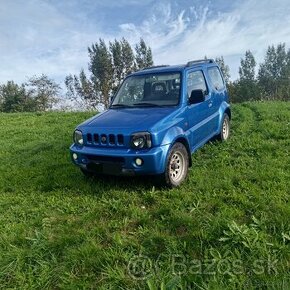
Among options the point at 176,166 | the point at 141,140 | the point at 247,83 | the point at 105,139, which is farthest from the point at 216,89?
the point at 247,83

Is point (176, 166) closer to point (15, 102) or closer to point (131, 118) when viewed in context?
point (131, 118)

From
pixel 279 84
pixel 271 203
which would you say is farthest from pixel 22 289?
pixel 279 84

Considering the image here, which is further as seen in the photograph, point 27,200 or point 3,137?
point 3,137

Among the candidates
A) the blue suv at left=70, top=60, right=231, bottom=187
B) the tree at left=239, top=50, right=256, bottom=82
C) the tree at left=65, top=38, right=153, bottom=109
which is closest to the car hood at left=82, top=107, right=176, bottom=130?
the blue suv at left=70, top=60, right=231, bottom=187

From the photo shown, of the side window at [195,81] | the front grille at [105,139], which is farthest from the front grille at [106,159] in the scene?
the side window at [195,81]

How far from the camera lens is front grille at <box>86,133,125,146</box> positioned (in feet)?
14.8

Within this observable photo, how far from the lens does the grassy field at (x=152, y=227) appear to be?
2960 mm

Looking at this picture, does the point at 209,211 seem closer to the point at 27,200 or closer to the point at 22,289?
the point at 22,289

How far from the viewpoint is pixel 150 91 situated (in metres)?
5.59

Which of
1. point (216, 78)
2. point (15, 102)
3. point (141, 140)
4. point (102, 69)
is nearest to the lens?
point (141, 140)

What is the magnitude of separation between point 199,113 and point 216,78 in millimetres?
1777

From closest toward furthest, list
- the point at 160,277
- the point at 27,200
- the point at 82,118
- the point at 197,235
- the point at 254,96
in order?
the point at 160,277, the point at 197,235, the point at 27,200, the point at 82,118, the point at 254,96

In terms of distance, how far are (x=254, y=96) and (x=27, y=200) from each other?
58.8 meters

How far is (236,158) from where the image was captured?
5918mm
